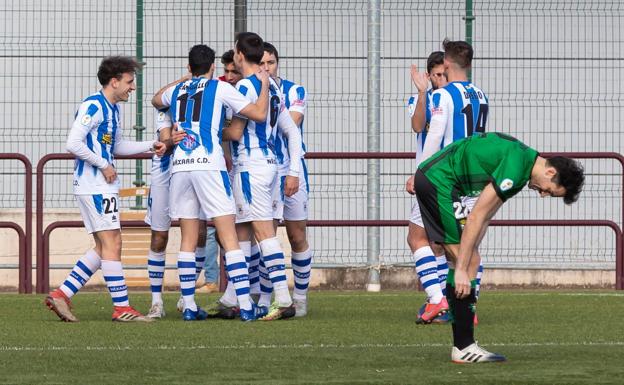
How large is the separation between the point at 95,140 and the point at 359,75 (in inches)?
187

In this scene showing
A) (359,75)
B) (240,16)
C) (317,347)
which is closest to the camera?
(317,347)

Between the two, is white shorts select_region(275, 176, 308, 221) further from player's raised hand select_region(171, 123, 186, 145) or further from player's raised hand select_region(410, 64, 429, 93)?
player's raised hand select_region(410, 64, 429, 93)

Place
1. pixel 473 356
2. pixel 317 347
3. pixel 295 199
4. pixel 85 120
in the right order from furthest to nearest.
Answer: pixel 295 199
pixel 85 120
pixel 317 347
pixel 473 356

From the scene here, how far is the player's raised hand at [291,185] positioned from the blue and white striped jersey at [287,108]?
0.27 meters

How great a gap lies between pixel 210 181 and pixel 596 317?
270 cm

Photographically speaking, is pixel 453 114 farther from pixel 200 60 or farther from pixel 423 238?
pixel 200 60

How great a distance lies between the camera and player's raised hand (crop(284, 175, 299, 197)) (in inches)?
368

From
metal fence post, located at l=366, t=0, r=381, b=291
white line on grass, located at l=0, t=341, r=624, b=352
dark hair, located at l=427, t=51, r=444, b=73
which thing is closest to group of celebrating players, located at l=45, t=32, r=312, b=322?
dark hair, located at l=427, t=51, r=444, b=73

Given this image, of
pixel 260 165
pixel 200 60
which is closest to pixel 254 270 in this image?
pixel 260 165

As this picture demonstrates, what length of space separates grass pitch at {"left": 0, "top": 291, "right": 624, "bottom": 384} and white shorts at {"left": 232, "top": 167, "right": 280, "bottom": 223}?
679 millimetres

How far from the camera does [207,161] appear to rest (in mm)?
9078

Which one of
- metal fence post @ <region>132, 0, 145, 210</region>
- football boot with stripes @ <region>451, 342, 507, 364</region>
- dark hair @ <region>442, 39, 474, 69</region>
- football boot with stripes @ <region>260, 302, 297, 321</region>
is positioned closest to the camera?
football boot with stripes @ <region>451, 342, 507, 364</region>

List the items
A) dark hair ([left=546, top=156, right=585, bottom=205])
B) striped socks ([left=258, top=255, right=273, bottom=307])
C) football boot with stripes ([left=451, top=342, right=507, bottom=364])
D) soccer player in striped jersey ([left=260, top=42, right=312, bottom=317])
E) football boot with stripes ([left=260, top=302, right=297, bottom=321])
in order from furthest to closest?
striped socks ([left=258, top=255, right=273, bottom=307])
soccer player in striped jersey ([left=260, top=42, right=312, bottom=317])
football boot with stripes ([left=260, top=302, right=297, bottom=321])
football boot with stripes ([left=451, top=342, right=507, bottom=364])
dark hair ([left=546, top=156, right=585, bottom=205])

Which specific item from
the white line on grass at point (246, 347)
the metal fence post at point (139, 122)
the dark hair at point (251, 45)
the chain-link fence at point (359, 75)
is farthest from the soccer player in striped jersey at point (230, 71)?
the metal fence post at point (139, 122)
